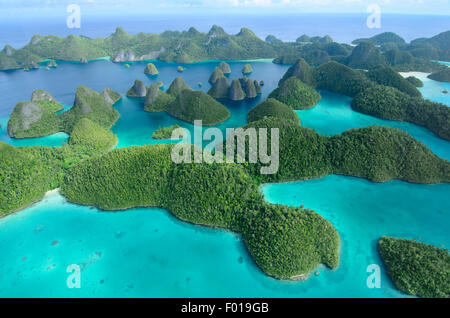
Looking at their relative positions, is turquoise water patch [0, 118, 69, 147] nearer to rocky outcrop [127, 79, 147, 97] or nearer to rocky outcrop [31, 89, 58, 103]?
rocky outcrop [31, 89, 58, 103]

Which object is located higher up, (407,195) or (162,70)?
(162,70)

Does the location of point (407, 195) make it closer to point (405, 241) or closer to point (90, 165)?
point (405, 241)

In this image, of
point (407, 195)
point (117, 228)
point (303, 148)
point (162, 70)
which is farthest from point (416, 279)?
point (162, 70)
